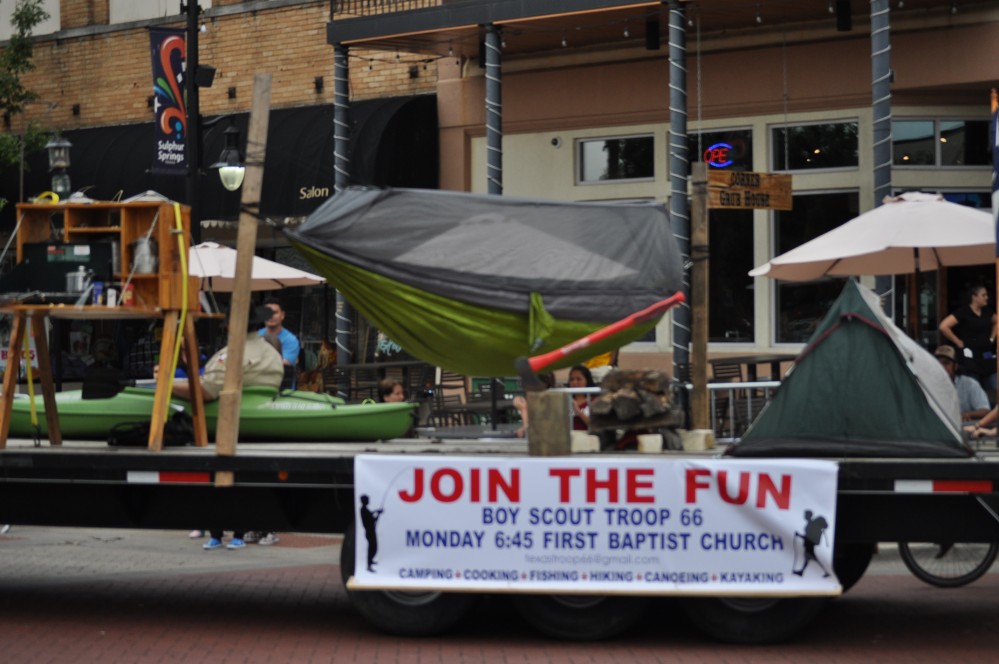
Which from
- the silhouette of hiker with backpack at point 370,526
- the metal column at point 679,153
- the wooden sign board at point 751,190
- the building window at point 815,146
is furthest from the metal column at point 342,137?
the silhouette of hiker with backpack at point 370,526

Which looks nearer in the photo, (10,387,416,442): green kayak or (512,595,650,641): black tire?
(512,595,650,641): black tire

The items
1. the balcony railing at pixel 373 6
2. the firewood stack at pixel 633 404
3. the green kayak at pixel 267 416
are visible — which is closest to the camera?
the firewood stack at pixel 633 404

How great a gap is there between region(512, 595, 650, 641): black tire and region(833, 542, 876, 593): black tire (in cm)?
150

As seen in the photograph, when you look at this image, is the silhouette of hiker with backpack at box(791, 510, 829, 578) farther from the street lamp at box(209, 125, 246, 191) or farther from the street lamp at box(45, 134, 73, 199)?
the street lamp at box(209, 125, 246, 191)

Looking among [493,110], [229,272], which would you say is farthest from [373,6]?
[229,272]

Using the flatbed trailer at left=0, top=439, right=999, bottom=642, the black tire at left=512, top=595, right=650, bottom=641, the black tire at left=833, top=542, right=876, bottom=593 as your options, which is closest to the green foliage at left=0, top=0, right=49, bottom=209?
the flatbed trailer at left=0, top=439, right=999, bottom=642

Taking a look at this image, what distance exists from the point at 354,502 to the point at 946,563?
4587mm

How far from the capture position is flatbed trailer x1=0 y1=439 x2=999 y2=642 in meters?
8.52

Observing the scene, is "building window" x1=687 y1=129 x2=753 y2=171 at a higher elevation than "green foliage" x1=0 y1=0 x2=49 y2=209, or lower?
lower

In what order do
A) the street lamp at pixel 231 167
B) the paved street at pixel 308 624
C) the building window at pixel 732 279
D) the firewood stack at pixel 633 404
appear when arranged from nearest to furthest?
the paved street at pixel 308 624, the firewood stack at pixel 633 404, the street lamp at pixel 231 167, the building window at pixel 732 279

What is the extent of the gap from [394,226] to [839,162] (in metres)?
12.0

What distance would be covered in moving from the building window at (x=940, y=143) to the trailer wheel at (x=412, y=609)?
1265 centimetres

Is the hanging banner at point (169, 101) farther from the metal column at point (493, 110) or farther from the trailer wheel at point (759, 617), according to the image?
the trailer wheel at point (759, 617)

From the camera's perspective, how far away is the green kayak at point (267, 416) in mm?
9906
